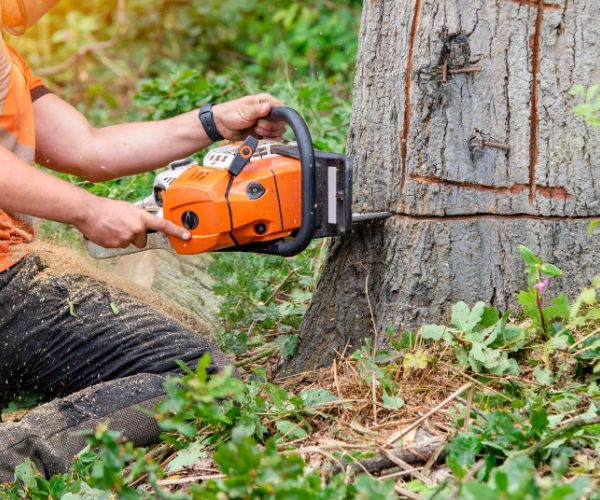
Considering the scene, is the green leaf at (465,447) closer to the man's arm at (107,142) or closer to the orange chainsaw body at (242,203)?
the orange chainsaw body at (242,203)

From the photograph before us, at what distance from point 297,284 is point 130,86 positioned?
537 centimetres

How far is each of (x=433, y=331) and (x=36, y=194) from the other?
134cm

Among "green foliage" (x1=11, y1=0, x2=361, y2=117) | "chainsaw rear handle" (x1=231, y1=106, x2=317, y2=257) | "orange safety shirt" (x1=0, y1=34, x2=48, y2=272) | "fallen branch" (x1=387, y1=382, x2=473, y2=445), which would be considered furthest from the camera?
"green foliage" (x1=11, y1=0, x2=361, y2=117)

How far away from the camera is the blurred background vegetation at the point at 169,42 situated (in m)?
7.78

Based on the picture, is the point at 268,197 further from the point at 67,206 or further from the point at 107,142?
the point at 107,142

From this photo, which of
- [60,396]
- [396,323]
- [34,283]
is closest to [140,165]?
[34,283]

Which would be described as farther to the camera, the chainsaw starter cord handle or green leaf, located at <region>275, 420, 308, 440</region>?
the chainsaw starter cord handle

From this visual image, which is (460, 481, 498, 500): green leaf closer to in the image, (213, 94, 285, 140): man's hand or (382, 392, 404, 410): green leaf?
(382, 392, 404, 410): green leaf


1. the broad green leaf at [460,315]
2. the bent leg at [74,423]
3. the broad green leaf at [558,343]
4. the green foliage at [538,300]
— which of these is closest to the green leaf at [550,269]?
the green foliage at [538,300]

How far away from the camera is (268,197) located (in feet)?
9.03

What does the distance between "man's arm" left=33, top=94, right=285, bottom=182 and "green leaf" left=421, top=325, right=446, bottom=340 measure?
1.31m

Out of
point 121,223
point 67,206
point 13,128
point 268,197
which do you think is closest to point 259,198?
point 268,197

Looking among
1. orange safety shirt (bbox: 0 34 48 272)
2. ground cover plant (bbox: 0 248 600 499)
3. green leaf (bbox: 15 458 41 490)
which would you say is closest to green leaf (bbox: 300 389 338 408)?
ground cover plant (bbox: 0 248 600 499)

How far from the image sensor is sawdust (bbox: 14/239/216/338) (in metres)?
3.07
